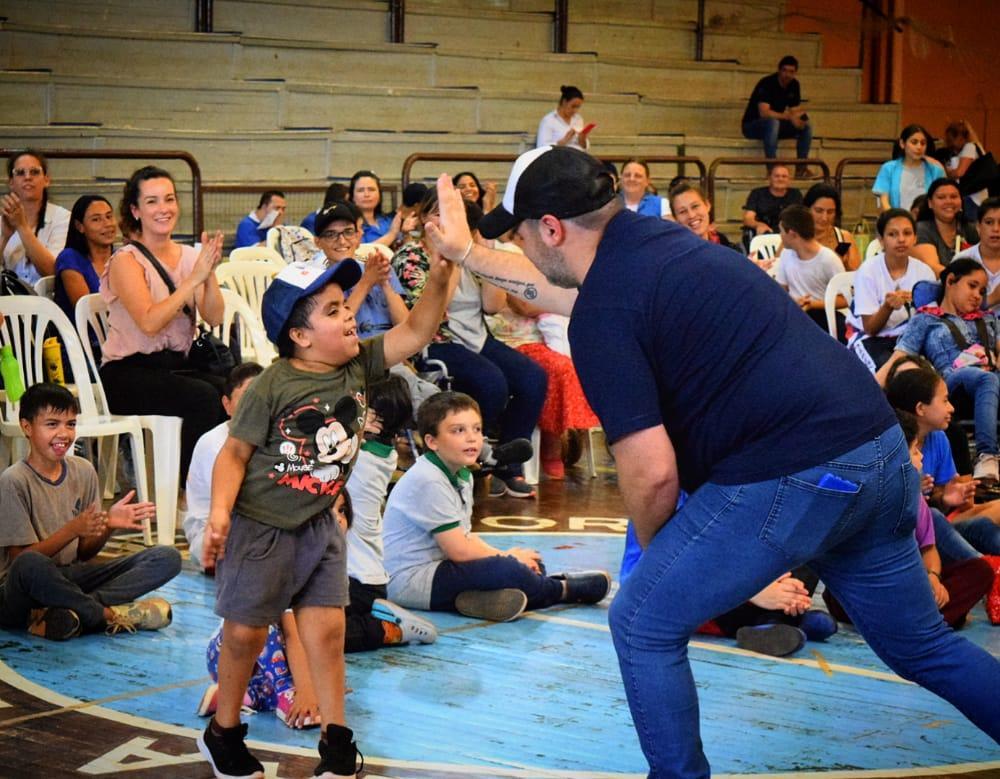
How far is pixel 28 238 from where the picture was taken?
698 centimetres

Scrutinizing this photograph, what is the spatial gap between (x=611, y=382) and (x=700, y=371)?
0.17m

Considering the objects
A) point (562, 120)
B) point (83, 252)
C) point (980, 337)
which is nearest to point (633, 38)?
point (562, 120)

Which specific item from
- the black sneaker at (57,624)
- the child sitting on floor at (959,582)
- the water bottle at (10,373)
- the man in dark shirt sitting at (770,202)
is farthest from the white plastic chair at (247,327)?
the man in dark shirt sitting at (770,202)

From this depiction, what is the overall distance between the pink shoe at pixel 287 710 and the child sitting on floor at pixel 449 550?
110 centimetres

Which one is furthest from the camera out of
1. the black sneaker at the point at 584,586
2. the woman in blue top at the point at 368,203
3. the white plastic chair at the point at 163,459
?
the woman in blue top at the point at 368,203

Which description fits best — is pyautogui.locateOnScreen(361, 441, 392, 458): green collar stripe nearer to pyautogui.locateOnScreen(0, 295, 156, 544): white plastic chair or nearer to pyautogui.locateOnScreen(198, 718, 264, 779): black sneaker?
pyautogui.locateOnScreen(0, 295, 156, 544): white plastic chair

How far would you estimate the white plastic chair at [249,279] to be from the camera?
7.75m

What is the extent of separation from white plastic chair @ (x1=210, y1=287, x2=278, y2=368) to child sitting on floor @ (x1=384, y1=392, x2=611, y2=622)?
2.22 metres

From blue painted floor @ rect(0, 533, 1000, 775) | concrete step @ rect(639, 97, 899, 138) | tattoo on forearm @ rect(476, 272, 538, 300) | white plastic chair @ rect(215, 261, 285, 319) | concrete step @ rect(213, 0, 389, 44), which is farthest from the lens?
concrete step @ rect(639, 97, 899, 138)

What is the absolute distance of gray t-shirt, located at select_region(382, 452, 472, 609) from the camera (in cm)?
473

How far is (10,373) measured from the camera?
19.0 ft

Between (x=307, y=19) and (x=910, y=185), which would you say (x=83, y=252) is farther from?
(x=910, y=185)

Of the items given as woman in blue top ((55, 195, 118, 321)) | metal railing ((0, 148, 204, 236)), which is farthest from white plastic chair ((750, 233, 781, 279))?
woman in blue top ((55, 195, 118, 321))

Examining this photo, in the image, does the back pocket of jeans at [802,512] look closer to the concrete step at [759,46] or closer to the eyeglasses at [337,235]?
the eyeglasses at [337,235]
